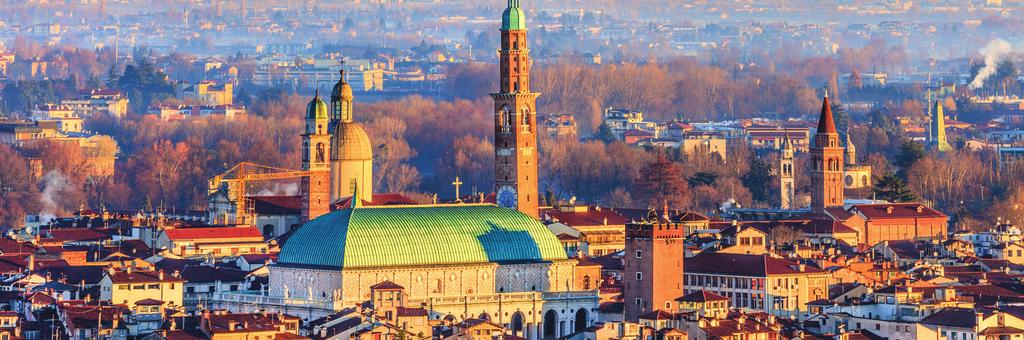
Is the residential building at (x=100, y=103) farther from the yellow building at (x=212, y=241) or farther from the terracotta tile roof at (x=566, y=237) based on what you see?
the terracotta tile roof at (x=566, y=237)

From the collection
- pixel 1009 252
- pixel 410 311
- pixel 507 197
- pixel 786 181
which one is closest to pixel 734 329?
pixel 410 311

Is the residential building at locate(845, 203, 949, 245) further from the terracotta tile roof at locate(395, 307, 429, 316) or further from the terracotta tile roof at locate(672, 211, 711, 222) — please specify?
the terracotta tile roof at locate(395, 307, 429, 316)

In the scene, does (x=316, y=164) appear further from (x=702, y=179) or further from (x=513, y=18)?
(x=702, y=179)

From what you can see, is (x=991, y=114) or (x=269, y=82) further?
(x=269, y=82)

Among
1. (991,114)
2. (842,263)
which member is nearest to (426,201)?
(842,263)

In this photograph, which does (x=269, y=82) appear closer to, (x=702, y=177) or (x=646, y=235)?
(x=702, y=177)

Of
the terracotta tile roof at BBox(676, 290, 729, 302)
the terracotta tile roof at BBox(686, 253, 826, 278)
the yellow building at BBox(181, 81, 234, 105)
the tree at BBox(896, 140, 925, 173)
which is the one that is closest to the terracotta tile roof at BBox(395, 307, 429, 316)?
the terracotta tile roof at BBox(676, 290, 729, 302)
